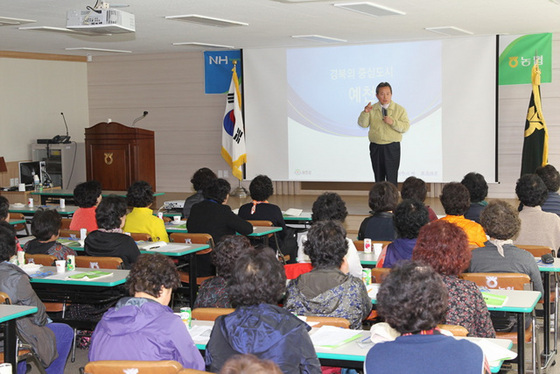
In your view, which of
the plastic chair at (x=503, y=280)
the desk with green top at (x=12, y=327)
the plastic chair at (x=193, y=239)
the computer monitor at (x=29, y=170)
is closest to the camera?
the desk with green top at (x=12, y=327)

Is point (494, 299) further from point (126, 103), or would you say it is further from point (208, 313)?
point (126, 103)

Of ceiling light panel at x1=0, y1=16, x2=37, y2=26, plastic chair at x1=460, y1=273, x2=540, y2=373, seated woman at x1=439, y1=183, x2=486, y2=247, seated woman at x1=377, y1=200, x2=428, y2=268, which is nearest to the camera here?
plastic chair at x1=460, y1=273, x2=540, y2=373

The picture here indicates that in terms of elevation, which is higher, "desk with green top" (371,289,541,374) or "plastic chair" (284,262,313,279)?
"plastic chair" (284,262,313,279)

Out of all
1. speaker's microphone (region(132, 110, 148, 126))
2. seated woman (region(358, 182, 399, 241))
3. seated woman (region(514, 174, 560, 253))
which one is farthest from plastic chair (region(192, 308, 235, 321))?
speaker's microphone (region(132, 110, 148, 126))

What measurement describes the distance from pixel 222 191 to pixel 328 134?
21.1ft

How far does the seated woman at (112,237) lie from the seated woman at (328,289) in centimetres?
206

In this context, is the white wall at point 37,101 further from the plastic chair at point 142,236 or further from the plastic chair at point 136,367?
the plastic chair at point 136,367

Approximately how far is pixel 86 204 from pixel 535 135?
7.20 metres

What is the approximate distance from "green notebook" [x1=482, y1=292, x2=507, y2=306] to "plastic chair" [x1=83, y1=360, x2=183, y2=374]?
1799 mm

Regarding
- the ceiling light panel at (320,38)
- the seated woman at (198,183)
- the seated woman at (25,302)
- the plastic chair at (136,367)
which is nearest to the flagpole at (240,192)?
the ceiling light panel at (320,38)

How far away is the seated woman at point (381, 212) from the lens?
562cm

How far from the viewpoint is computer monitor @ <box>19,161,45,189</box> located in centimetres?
1180

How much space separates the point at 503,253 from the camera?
169 inches

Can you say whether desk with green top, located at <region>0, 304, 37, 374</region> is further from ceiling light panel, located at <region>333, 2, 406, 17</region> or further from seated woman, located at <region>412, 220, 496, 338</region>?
ceiling light panel, located at <region>333, 2, 406, 17</region>
